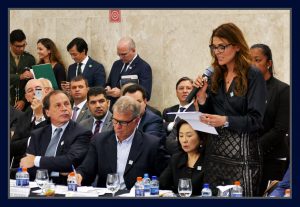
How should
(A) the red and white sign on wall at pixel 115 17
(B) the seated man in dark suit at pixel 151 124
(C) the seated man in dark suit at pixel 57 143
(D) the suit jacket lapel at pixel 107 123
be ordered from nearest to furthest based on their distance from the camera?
1. (C) the seated man in dark suit at pixel 57 143
2. (B) the seated man in dark suit at pixel 151 124
3. (D) the suit jacket lapel at pixel 107 123
4. (A) the red and white sign on wall at pixel 115 17

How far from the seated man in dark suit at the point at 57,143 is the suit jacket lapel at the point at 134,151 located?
574 mm

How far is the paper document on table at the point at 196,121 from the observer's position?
6.08 metres

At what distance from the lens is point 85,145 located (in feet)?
23.4

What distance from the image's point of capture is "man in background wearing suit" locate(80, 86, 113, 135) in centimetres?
764

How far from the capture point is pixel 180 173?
645 centimetres

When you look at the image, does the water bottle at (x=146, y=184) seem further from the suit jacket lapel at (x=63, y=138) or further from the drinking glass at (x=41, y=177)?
the suit jacket lapel at (x=63, y=138)

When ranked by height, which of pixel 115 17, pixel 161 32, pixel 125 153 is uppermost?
pixel 115 17

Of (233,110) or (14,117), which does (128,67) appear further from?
(233,110)

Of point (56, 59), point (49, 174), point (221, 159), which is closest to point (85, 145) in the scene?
point (49, 174)

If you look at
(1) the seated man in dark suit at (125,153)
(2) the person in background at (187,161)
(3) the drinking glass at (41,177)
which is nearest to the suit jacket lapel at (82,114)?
(1) the seated man in dark suit at (125,153)

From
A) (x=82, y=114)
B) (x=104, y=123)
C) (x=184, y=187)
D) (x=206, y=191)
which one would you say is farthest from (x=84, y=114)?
(x=206, y=191)

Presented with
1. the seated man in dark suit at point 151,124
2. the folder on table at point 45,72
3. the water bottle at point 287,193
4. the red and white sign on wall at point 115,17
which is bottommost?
the water bottle at point 287,193

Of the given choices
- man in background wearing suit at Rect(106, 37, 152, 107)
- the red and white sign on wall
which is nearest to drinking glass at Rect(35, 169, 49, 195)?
man in background wearing suit at Rect(106, 37, 152, 107)

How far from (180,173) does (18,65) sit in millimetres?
3367
